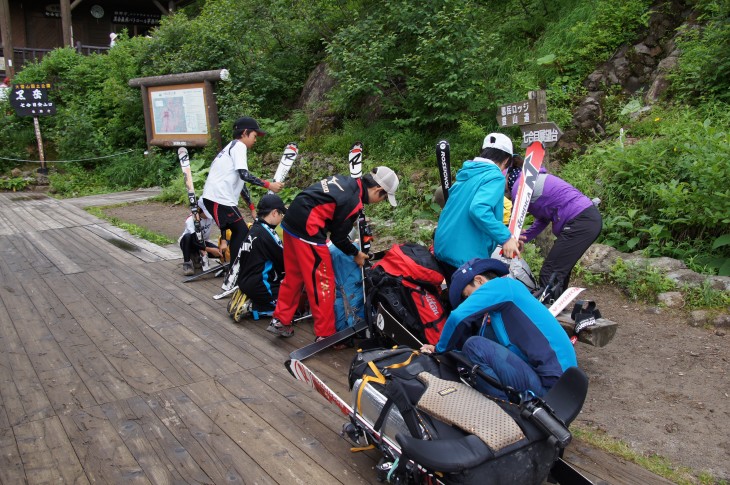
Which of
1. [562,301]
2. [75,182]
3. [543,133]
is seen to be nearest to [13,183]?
[75,182]

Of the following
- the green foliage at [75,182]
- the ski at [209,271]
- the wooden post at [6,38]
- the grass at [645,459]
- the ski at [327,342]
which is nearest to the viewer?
the grass at [645,459]

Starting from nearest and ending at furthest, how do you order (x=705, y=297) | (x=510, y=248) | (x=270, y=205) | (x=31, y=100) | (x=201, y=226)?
1. (x=510, y=248)
2. (x=705, y=297)
3. (x=270, y=205)
4. (x=201, y=226)
5. (x=31, y=100)

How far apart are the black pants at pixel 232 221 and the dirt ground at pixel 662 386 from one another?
350 centimetres

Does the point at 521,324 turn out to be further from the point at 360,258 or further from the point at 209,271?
the point at 209,271

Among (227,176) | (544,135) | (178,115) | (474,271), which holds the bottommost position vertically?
(474,271)

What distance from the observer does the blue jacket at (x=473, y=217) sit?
416cm

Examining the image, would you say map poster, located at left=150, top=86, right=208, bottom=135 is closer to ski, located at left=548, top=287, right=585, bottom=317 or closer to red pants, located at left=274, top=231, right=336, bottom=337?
red pants, located at left=274, top=231, right=336, bottom=337

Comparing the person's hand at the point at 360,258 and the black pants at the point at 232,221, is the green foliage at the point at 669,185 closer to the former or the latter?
the person's hand at the point at 360,258

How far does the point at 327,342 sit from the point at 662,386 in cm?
249

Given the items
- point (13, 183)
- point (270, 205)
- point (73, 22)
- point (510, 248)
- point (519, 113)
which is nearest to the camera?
point (510, 248)

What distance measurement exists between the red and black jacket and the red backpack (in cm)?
50

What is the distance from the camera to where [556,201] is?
4.84 meters

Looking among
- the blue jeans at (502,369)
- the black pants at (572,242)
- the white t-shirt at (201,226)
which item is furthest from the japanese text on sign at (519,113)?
the white t-shirt at (201,226)

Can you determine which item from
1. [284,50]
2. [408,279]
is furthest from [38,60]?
[408,279]
